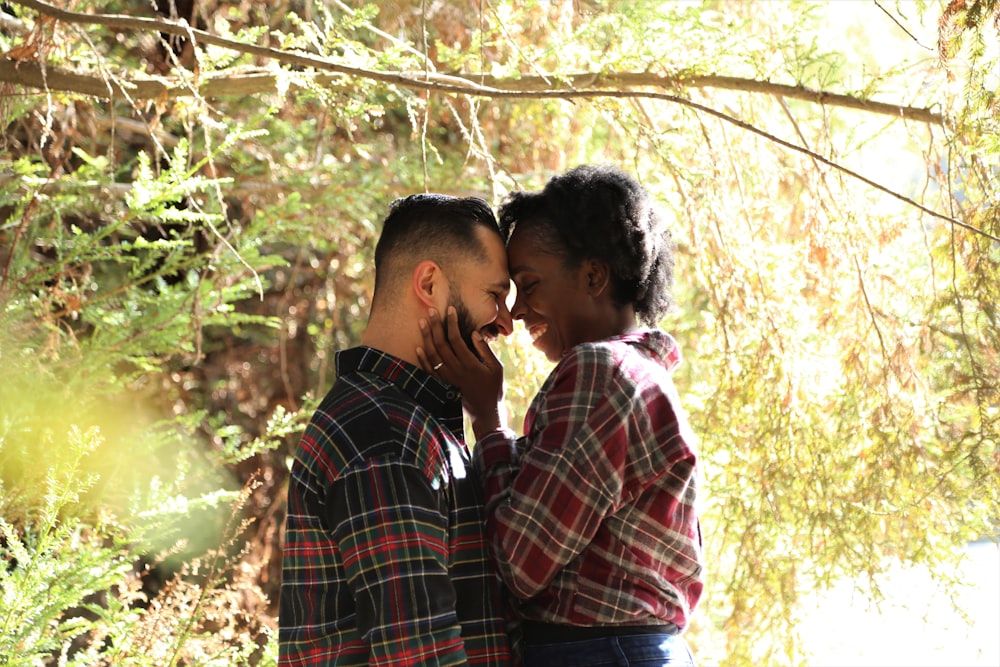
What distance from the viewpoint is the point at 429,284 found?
189 centimetres

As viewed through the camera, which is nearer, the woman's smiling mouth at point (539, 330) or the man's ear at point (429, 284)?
the man's ear at point (429, 284)

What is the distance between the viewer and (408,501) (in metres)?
1.61

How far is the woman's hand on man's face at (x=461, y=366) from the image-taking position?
1883 millimetres

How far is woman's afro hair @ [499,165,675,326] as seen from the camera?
1980 mm

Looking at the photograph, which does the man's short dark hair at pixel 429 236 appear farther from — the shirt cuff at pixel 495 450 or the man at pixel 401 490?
the shirt cuff at pixel 495 450

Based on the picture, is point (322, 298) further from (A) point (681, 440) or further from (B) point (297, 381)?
(A) point (681, 440)

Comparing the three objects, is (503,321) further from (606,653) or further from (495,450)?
(606,653)

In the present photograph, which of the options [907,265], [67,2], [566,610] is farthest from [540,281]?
[907,265]

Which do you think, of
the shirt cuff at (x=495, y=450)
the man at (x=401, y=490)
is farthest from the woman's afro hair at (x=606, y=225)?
the shirt cuff at (x=495, y=450)

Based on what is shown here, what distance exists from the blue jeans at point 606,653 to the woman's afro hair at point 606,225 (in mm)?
638

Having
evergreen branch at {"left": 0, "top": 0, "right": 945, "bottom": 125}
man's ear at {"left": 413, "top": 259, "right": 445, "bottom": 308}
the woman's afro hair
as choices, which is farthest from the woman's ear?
evergreen branch at {"left": 0, "top": 0, "right": 945, "bottom": 125}

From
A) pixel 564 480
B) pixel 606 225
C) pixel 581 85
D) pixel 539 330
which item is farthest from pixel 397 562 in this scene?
pixel 581 85

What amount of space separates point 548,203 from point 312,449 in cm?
67

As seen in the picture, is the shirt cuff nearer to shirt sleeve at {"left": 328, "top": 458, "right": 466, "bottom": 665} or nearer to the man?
the man
